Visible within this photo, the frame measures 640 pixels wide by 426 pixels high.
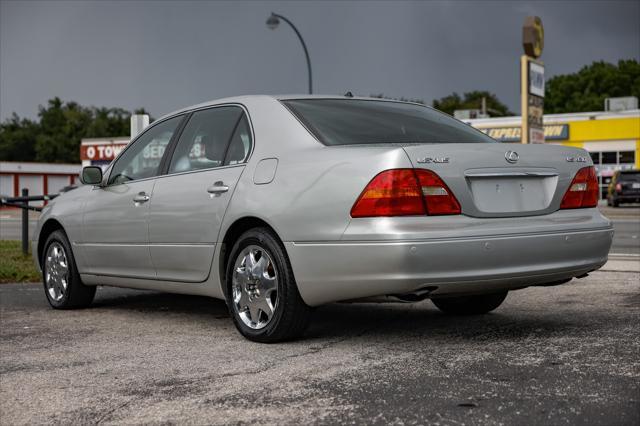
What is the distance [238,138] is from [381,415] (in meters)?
2.76

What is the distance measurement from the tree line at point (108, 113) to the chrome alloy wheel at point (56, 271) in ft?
256

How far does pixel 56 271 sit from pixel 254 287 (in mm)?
2772

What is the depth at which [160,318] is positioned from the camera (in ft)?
22.2

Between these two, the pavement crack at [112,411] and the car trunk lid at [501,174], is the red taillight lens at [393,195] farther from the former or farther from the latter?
the pavement crack at [112,411]

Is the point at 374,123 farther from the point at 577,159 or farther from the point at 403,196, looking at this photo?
the point at 577,159

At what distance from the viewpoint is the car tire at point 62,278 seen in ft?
24.0

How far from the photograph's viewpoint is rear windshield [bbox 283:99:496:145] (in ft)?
17.7

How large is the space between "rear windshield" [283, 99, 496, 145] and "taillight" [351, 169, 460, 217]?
0.59 meters

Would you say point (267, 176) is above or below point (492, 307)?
above

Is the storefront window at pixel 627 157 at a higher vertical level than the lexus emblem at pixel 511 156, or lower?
higher

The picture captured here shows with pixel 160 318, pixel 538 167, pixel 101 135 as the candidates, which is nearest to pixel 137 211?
pixel 160 318

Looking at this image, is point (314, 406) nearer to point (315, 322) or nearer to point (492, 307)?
point (315, 322)

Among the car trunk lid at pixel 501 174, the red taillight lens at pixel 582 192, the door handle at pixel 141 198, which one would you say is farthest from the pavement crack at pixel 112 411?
the red taillight lens at pixel 582 192

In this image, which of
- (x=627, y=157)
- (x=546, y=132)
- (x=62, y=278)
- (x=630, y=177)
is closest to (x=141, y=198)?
(x=62, y=278)
